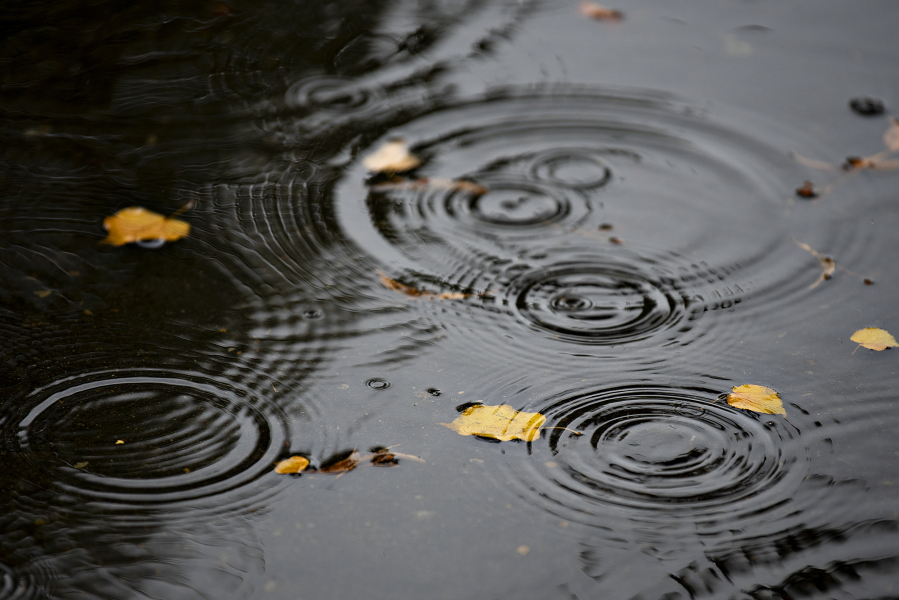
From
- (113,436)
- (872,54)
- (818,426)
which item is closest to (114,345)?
(113,436)

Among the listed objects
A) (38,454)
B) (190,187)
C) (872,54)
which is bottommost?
(38,454)

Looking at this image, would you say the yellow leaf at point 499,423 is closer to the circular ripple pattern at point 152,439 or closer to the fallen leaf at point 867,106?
the circular ripple pattern at point 152,439

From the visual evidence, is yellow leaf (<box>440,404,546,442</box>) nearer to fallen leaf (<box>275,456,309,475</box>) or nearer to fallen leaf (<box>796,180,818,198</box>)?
fallen leaf (<box>275,456,309,475</box>)

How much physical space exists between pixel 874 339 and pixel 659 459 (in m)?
0.85

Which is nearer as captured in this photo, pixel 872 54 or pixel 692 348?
pixel 692 348

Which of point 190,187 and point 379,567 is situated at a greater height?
point 190,187

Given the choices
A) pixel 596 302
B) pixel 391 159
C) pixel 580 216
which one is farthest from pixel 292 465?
pixel 391 159

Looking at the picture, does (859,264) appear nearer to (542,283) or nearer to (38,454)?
(542,283)

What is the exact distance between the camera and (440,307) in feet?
7.48

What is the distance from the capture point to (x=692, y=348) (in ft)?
6.95

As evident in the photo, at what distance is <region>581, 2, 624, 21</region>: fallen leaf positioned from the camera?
392cm

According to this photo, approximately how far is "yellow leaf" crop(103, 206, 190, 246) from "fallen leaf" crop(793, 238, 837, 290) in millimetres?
2092

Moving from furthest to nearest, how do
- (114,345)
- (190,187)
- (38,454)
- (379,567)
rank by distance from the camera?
(190,187)
(114,345)
(38,454)
(379,567)

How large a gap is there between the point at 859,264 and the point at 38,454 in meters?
2.49
